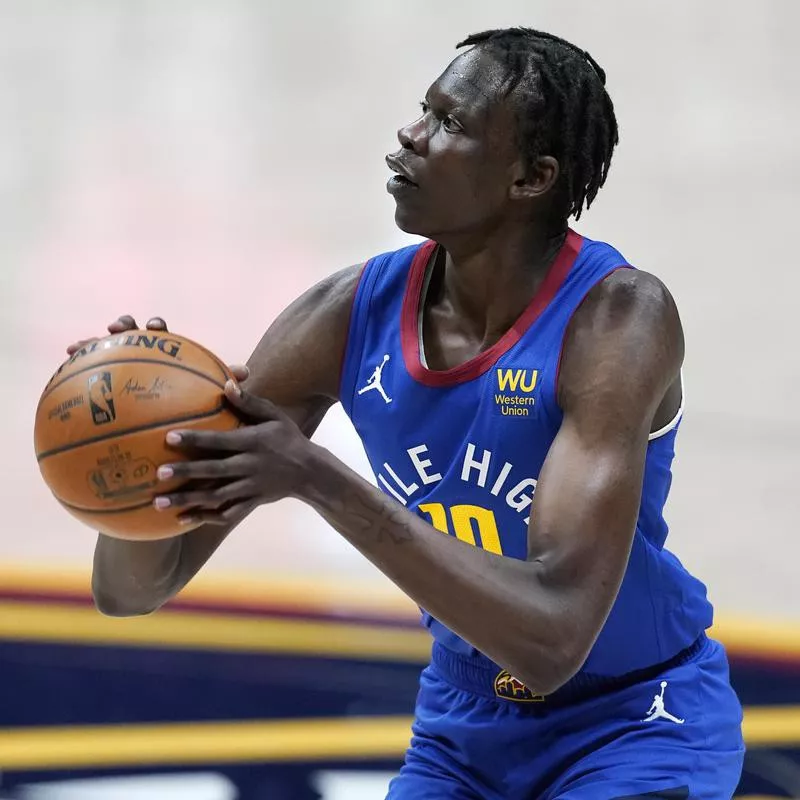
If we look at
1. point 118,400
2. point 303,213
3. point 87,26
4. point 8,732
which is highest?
point 87,26

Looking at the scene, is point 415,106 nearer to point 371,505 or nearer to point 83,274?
point 83,274

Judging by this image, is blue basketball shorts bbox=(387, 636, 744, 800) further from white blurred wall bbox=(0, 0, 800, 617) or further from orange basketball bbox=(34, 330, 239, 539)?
white blurred wall bbox=(0, 0, 800, 617)

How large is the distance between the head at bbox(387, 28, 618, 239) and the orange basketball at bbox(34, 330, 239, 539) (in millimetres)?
502

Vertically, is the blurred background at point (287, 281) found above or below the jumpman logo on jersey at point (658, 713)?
above

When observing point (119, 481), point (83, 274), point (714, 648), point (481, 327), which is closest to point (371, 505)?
point (119, 481)

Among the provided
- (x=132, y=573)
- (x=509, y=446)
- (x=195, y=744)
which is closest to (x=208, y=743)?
(x=195, y=744)

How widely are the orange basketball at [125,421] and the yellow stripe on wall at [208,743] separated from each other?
1.69 m

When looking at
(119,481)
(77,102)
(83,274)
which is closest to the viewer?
(119,481)

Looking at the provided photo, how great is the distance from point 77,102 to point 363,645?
84.2 inches

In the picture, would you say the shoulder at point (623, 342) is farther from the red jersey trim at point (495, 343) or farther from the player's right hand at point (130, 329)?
the player's right hand at point (130, 329)

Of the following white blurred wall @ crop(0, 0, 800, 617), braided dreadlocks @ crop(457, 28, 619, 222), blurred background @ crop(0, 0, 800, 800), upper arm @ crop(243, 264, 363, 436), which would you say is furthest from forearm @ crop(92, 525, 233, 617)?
white blurred wall @ crop(0, 0, 800, 617)

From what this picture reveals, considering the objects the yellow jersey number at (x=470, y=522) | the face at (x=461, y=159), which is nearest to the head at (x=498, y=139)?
the face at (x=461, y=159)

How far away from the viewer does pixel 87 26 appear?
15.0 ft

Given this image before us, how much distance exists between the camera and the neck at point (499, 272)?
6.62 feet
